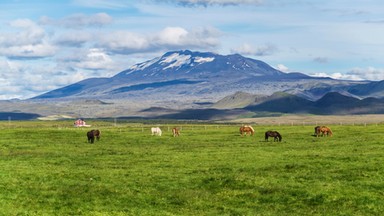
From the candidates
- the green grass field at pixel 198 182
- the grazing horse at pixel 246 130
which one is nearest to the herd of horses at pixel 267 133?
the grazing horse at pixel 246 130

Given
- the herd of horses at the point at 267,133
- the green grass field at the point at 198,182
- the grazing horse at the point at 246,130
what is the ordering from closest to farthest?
the green grass field at the point at 198,182 < the herd of horses at the point at 267,133 < the grazing horse at the point at 246,130

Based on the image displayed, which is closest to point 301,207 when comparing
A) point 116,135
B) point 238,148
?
point 238,148

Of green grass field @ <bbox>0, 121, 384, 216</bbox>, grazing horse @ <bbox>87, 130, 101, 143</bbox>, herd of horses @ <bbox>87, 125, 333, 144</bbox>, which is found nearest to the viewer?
green grass field @ <bbox>0, 121, 384, 216</bbox>

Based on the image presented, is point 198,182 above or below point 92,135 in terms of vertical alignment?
below

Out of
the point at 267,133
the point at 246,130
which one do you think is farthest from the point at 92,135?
the point at 246,130

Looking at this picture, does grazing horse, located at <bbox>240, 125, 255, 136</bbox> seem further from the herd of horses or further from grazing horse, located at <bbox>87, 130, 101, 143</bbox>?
grazing horse, located at <bbox>87, 130, 101, 143</bbox>

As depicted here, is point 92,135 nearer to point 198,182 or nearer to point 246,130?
point 246,130

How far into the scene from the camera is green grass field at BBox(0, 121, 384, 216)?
29.8m

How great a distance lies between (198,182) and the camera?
3738cm

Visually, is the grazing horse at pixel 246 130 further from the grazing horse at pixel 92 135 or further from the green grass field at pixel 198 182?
the green grass field at pixel 198 182

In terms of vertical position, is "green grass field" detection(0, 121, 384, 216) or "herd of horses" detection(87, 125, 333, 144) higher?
"herd of horses" detection(87, 125, 333, 144)

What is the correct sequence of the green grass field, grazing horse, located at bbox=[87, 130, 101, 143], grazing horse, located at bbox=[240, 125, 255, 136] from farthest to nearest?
grazing horse, located at bbox=[240, 125, 255, 136] → grazing horse, located at bbox=[87, 130, 101, 143] → the green grass field

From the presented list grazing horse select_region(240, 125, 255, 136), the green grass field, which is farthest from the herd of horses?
the green grass field

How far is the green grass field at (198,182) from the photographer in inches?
1173
